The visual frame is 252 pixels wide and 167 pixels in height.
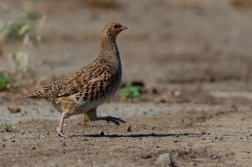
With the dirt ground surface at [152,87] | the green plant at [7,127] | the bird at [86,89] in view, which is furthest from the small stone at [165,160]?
the green plant at [7,127]

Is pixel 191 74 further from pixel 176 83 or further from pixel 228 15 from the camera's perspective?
pixel 228 15

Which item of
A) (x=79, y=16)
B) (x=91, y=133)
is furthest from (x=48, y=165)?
(x=79, y=16)

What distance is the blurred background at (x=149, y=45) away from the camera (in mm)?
15141

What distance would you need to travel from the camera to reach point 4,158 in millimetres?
8672

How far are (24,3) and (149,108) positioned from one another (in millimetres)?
17156

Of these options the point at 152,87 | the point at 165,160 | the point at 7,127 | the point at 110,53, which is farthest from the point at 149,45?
the point at 165,160

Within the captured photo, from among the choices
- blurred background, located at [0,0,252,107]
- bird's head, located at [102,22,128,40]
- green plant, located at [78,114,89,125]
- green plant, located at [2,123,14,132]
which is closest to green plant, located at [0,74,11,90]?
blurred background, located at [0,0,252,107]

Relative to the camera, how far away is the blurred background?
15141mm

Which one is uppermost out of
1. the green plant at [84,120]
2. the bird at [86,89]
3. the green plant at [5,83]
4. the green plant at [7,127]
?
the green plant at [5,83]

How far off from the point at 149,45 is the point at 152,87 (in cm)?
743

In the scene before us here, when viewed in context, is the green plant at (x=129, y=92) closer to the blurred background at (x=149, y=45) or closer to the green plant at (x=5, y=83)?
the blurred background at (x=149, y=45)

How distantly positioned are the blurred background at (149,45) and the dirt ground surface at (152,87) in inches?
1.3

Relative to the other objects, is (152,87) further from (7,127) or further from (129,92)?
(7,127)

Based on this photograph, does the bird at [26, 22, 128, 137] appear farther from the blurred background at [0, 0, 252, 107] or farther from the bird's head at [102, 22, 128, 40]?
the blurred background at [0, 0, 252, 107]
